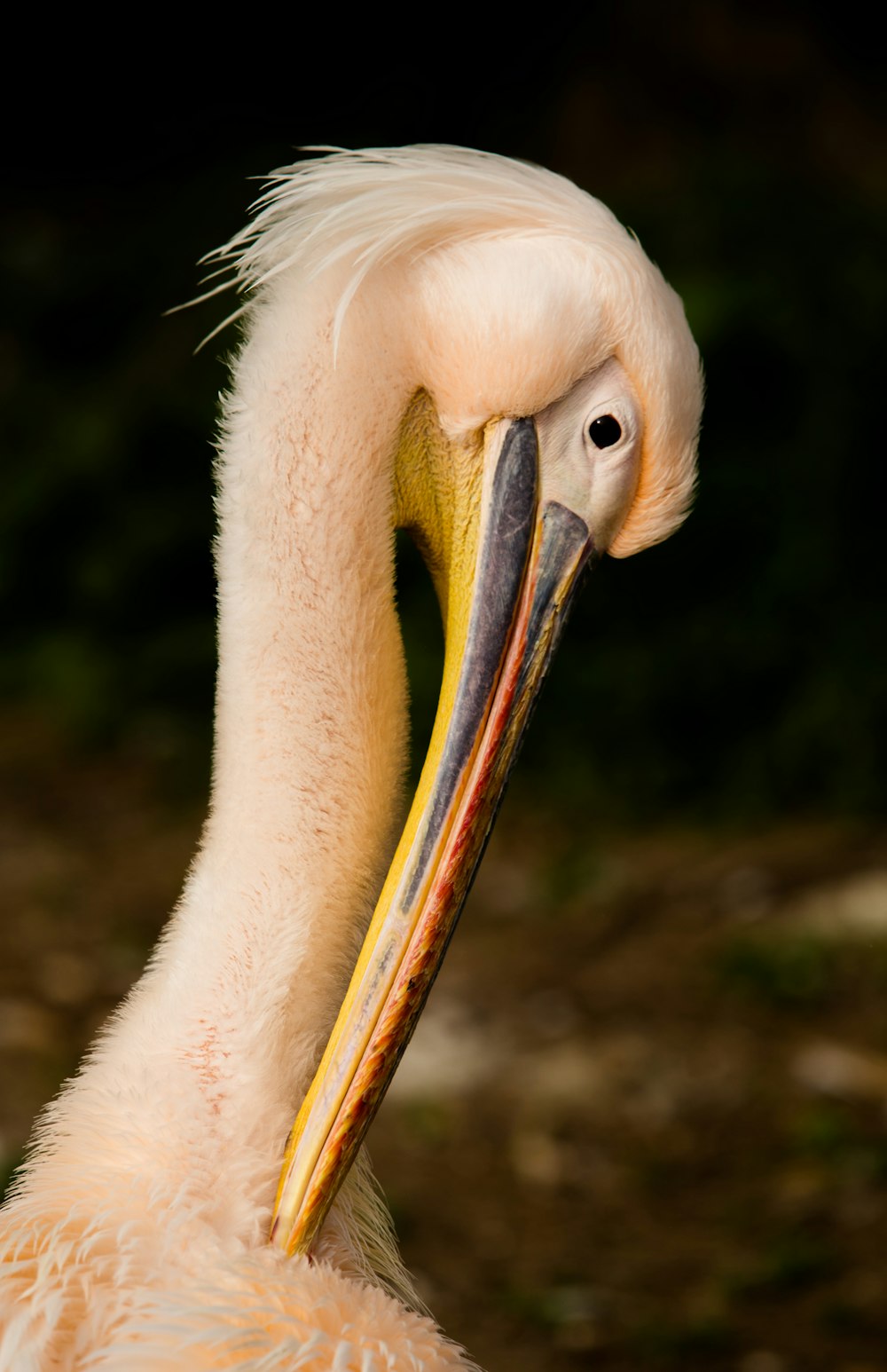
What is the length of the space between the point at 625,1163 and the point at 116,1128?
2.06 meters

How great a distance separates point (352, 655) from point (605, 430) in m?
0.41

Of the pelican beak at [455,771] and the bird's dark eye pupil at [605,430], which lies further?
the bird's dark eye pupil at [605,430]

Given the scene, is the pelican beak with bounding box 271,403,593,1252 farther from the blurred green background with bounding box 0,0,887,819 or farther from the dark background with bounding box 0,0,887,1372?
the blurred green background with bounding box 0,0,887,819

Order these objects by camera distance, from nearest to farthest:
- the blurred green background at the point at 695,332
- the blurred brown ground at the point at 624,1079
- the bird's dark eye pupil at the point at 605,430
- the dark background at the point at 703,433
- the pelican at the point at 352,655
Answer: the pelican at the point at 352,655 → the bird's dark eye pupil at the point at 605,430 → the blurred brown ground at the point at 624,1079 → the dark background at the point at 703,433 → the blurred green background at the point at 695,332

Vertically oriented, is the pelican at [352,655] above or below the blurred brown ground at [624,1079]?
above

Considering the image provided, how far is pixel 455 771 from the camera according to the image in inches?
69.8

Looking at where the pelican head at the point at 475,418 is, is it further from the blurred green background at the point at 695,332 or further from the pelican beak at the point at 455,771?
the blurred green background at the point at 695,332

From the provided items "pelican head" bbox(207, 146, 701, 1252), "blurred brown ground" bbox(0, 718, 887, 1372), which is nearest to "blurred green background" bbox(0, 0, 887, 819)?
"blurred brown ground" bbox(0, 718, 887, 1372)

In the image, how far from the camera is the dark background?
5.00 metres

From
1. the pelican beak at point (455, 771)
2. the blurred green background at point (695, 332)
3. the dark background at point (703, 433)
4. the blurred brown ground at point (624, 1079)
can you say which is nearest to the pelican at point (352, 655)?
the pelican beak at point (455, 771)

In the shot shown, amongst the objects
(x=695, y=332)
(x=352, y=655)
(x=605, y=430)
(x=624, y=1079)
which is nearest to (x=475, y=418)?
(x=605, y=430)

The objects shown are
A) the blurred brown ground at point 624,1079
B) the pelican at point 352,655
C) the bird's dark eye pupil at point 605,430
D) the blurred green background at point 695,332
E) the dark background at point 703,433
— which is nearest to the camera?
the pelican at point 352,655

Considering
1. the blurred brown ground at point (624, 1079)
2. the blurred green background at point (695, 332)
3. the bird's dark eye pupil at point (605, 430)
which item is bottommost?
the blurred brown ground at point (624, 1079)

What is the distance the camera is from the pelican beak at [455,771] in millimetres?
1699
